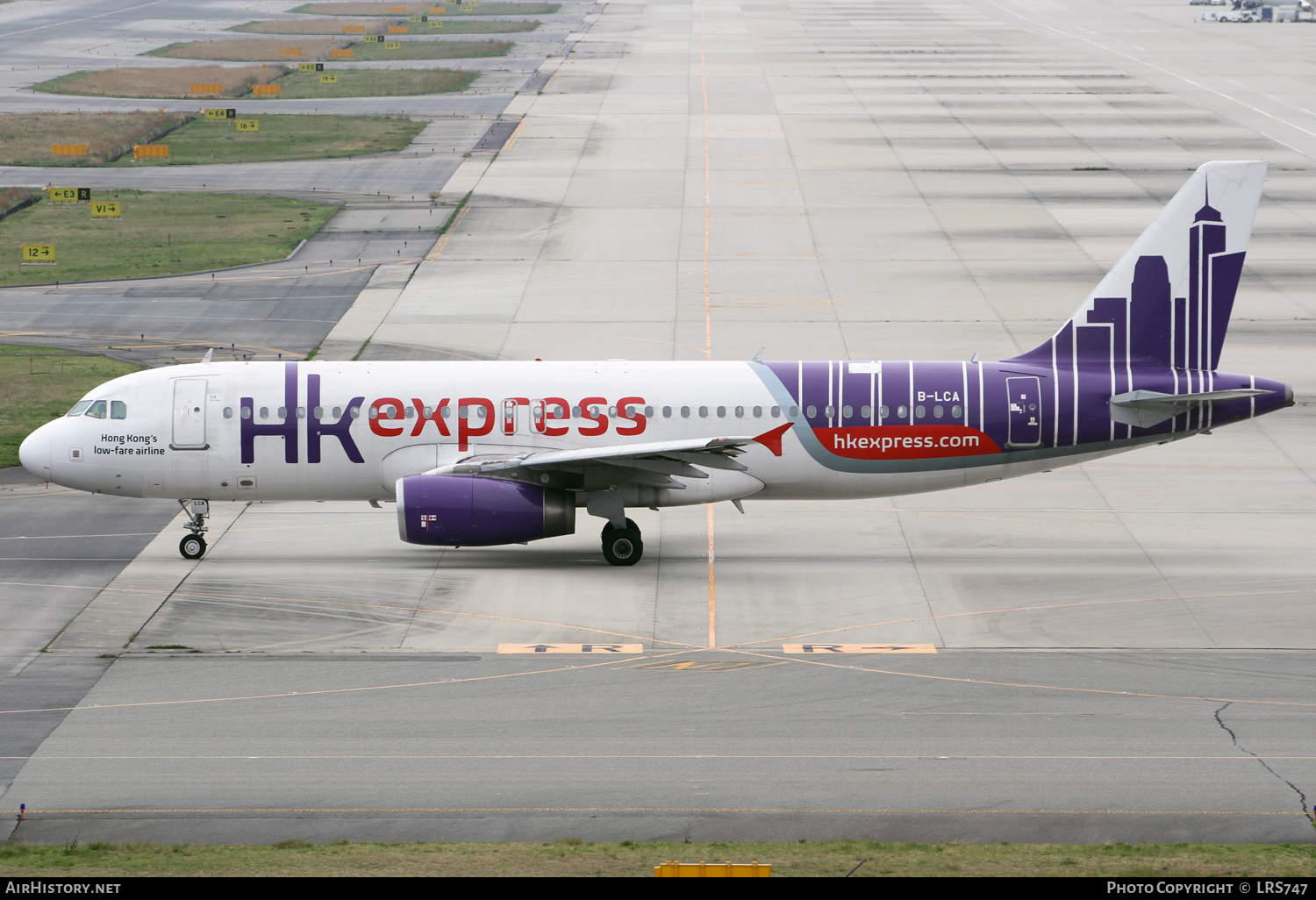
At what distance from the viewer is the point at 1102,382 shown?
37562 mm

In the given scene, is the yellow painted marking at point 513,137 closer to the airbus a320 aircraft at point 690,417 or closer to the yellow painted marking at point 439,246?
the yellow painted marking at point 439,246

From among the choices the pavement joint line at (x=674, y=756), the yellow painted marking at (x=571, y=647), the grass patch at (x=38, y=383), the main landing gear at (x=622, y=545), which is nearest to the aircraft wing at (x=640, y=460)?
the main landing gear at (x=622, y=545)

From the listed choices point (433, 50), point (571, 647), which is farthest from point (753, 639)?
point (433, 50)

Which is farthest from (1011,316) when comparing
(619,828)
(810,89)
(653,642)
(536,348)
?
(810,89)

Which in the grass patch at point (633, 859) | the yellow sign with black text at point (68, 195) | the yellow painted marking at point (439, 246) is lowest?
the grass patch at point (633, 859)

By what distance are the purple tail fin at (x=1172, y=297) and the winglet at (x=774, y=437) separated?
641 centimetres

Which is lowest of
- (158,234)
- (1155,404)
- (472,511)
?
(472,511)

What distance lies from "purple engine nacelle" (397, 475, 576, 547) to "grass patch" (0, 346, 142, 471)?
52.0ft

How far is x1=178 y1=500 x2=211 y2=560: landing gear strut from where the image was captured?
3734cm

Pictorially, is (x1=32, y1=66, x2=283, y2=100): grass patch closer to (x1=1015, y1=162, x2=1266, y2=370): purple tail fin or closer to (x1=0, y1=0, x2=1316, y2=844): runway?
(x1=0, y1=0, x2=1316, y2=844): runway

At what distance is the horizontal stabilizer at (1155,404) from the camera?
121 ft

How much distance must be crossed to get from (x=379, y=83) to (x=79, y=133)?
3105cm

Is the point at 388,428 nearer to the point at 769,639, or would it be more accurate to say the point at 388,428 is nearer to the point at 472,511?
the point at 472,511

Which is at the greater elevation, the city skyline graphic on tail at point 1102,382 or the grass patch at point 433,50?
the grass patch at point 433,50
